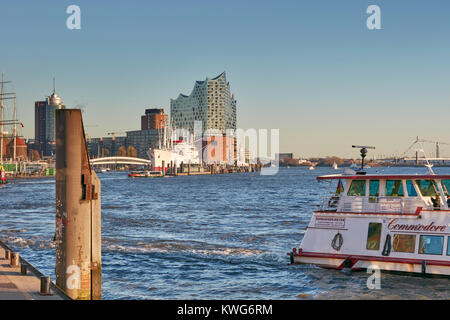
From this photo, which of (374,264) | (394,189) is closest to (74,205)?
(374,264)

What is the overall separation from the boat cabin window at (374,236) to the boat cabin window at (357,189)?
5.43 feet

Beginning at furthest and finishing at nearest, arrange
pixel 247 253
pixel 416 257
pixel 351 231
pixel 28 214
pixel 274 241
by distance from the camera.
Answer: pixel 28 214
pixel 274 241
pixel 247 253
pixel 351 231
pixel 416 257

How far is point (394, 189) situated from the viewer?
23.1 metres

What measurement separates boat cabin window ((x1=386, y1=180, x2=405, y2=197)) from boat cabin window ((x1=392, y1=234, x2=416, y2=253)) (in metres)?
1.92

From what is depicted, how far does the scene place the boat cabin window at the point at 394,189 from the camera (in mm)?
22969

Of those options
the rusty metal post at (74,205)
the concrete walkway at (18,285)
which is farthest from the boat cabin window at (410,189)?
the concrete walkway at (18,285)

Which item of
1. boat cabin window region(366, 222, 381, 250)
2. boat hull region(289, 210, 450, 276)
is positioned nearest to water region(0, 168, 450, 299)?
boat hull region(289, 210, 450, 276)

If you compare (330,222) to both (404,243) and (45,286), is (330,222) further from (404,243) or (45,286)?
(45,286)

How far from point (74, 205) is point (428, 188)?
15.5 meters

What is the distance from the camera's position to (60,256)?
45.9 feet
